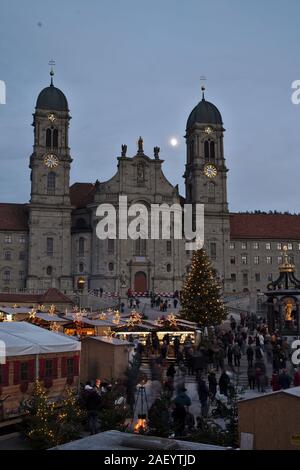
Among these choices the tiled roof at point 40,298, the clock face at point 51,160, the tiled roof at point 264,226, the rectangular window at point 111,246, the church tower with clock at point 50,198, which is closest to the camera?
the tiled roof at point 40,298

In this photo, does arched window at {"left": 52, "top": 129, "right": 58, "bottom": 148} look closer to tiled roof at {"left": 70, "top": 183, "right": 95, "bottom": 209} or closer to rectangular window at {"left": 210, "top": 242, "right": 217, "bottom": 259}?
tiled roof at {"left": 70, "top": 183, "right": 95, "bottom": 209}

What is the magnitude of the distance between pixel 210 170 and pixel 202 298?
35813 mm

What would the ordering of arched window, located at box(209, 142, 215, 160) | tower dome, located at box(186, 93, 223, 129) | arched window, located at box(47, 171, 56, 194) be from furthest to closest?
tower dome, located at box(186, 93, 223, 129), arched window, located at box(209, 142, 215, 160), arched window, located at box(47, 171, 56, 194)

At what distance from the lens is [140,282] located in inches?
2657

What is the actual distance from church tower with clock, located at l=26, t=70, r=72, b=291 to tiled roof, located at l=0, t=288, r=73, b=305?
11.6m

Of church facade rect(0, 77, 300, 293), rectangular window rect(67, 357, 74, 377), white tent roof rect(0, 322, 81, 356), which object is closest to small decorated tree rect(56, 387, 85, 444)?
white tent roof rect(0, 322, 81, 356)

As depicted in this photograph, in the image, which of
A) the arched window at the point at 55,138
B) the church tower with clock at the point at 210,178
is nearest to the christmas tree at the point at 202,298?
the church tower with clock at the point at 210,178

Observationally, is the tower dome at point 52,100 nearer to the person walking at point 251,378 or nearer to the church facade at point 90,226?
the church facade at point 90,226

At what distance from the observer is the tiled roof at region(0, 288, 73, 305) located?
5044cm

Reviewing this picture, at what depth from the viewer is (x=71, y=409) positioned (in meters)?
15.0

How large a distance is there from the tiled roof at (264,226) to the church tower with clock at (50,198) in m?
22.9

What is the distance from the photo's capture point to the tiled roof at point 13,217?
227 feet

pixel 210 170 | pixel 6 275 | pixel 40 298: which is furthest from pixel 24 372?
pixel 210 170

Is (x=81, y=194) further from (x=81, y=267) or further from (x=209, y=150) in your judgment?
(x=209, y=150)
